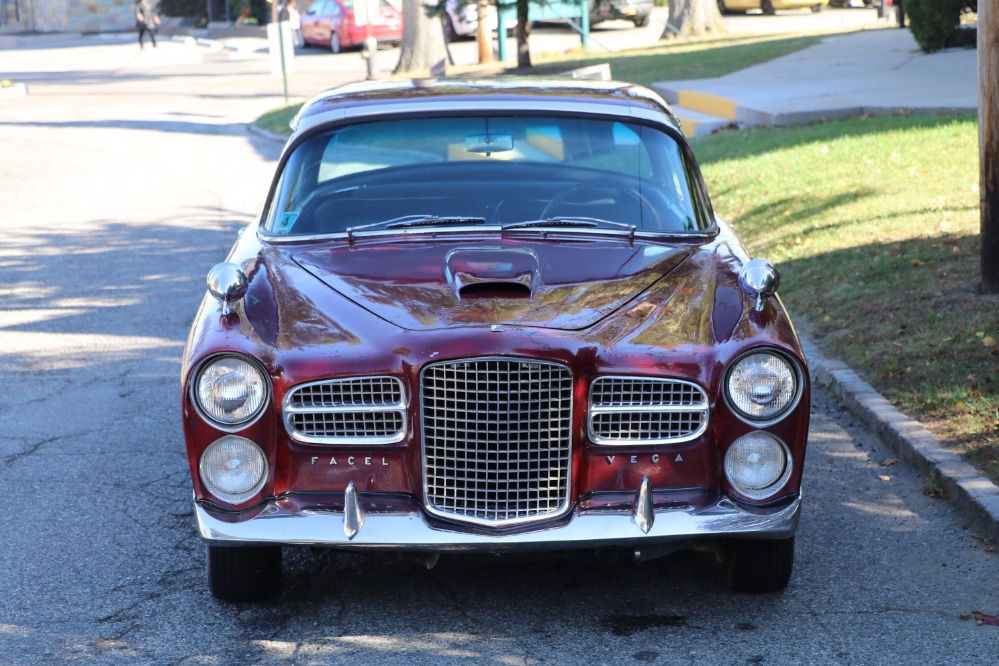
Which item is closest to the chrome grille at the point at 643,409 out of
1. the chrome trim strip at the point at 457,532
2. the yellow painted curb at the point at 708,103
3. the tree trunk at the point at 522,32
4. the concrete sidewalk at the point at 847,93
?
the chrome trim strip at the point at 457,532

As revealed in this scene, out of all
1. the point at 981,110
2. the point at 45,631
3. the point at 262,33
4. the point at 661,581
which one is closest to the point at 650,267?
the point at 661,581

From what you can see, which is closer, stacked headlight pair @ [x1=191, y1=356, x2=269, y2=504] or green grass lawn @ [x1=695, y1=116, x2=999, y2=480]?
stacked headlight pair @ [x1=191, y1=356, x2=269, y2=504]

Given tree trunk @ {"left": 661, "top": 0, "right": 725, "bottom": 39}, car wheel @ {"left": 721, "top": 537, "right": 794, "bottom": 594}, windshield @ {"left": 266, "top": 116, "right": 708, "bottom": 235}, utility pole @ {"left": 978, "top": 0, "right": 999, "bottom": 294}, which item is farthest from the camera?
tree trunk @ {"left": 661, "top": 0, "right": 725, "bottom": 39}

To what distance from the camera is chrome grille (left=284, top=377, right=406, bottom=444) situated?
3957 mm

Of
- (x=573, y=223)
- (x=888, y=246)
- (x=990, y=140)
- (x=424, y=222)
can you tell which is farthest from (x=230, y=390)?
(x=888, y=246)

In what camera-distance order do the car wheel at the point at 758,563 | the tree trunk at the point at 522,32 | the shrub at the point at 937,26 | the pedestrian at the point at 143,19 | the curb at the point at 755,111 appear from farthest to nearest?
the pedestrian at the point at 143,19 → the tree trunk at the point at 522,32 → the shrub at the point at 937,26 → the curb at the point at 755,111 → the car wheel at the point at 758,563

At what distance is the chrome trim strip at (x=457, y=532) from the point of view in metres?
3.92

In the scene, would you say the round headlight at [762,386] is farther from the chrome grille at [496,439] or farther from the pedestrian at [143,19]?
the pedestrian at [143,19]

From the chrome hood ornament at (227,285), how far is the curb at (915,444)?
9.61ft

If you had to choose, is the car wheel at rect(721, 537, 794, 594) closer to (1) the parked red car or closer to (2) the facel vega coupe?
(2) the facel vega coupe

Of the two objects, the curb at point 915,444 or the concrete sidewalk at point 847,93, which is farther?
the concrete sidewalk at point 847,93

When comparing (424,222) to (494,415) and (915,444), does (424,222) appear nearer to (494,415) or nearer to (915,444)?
(494,415)

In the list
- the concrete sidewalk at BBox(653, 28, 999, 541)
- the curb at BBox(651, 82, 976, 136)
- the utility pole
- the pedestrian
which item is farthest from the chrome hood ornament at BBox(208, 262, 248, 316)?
the pedestrian

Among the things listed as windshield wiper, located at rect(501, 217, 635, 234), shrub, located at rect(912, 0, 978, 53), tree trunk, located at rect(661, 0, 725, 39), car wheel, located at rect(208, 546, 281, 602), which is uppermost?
tree trunk, located at rect(661, 0, 725, 39)
